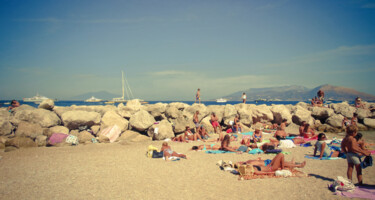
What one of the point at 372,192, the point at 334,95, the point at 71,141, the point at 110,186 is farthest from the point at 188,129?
the point at 334,95

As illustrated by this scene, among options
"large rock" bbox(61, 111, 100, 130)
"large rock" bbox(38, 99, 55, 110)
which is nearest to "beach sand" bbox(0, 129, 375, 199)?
"large rock" bbox(61, 111, 100, 130)

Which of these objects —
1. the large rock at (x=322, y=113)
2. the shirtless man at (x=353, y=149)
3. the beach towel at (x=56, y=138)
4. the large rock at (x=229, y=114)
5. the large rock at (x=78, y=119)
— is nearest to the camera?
the shirtless man at (x=353, y=149)

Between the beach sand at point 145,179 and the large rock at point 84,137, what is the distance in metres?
2.86

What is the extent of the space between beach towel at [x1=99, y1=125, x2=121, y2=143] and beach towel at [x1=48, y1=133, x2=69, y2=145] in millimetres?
1992

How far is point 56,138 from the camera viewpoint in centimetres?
1247

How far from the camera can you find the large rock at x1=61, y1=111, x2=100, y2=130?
14.1 metres

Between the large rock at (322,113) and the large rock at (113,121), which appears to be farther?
the large rock at (322,113)

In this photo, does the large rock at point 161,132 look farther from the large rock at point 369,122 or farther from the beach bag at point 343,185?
the large rock at point 369,122

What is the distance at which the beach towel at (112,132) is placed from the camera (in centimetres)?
1341

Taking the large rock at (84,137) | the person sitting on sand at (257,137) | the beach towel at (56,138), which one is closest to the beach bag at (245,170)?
the person sitting on sand at (257,137)

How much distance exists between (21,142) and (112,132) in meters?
4.54

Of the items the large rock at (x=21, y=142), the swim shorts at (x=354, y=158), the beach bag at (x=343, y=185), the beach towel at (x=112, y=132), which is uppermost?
the swim shorts at (x=354, y=158)

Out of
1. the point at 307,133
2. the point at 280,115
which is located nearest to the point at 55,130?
the point at 307,133

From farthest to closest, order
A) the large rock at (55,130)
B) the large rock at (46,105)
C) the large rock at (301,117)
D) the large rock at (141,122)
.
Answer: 1. the large rock at (301,117)
2. the large rock at (46,105)
3. the large rock at (141,122)
4. the large rock at (55,130)
